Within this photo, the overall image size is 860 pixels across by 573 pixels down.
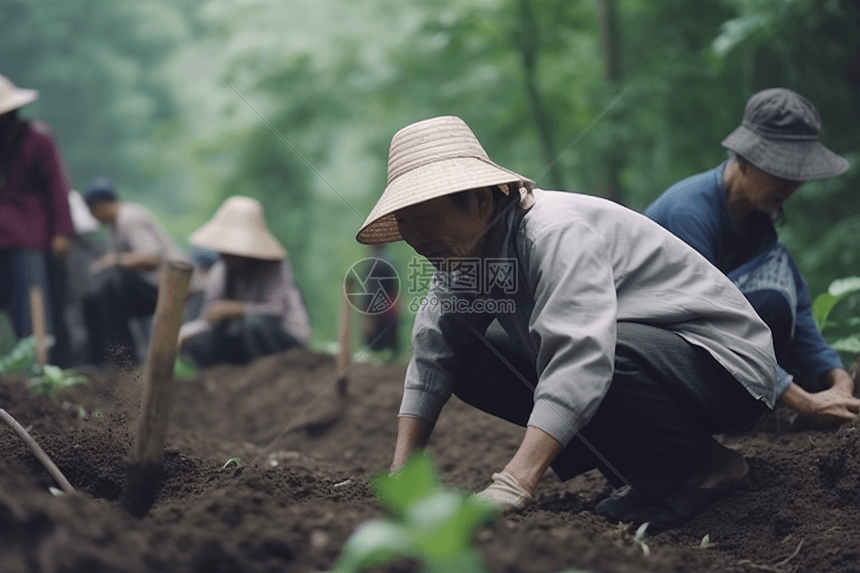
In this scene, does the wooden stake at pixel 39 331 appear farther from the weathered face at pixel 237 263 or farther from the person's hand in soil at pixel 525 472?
the person's hand in soil at pixel 525 472

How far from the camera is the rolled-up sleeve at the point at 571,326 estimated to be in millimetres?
1866

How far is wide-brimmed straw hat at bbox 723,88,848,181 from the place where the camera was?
101 inches

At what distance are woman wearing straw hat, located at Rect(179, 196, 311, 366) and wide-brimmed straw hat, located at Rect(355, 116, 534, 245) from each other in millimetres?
3301

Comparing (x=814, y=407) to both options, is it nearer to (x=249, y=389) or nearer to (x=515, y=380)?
(x=515, y=380)

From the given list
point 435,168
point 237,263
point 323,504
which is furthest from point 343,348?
point 323,504

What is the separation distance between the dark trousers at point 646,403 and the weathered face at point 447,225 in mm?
368

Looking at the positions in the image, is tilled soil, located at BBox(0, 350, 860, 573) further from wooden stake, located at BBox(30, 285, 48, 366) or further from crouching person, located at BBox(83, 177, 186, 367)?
crouching person, located at BBox(83, 177, 186, 367)

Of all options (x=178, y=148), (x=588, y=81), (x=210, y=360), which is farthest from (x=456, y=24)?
(x=178, y=148)

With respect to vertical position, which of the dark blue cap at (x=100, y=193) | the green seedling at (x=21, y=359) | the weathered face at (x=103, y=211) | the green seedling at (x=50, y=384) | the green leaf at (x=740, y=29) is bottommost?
the green seedling at (x=21, y=359)

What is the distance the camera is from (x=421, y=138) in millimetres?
2117

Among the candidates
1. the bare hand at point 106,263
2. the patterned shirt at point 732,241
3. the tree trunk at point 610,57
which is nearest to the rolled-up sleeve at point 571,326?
the patterned shirt at point 732,241

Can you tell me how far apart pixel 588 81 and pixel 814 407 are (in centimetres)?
522

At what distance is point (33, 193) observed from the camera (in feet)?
15.3

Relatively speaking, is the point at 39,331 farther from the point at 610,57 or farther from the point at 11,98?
the point at 610,57
